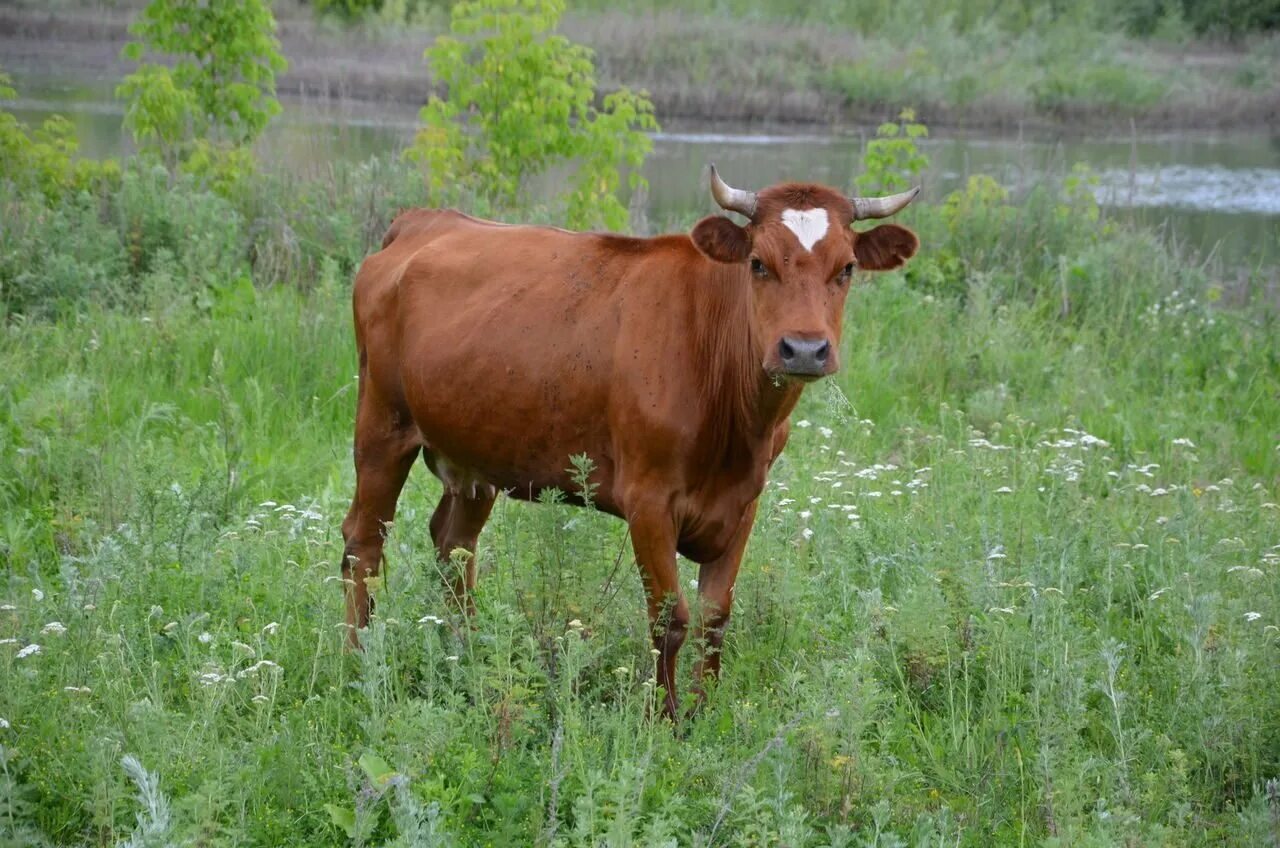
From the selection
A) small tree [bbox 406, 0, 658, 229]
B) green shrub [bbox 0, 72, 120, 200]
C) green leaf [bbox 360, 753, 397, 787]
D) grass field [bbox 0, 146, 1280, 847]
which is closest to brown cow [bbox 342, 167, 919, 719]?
grass field [bbox 0, 146, 1280, 847]

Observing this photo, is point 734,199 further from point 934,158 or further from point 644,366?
point 934,158

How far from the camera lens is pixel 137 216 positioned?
10688mm

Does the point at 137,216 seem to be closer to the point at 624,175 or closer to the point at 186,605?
the point at 186,605

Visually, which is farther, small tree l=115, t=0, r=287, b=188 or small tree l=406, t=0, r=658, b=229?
small tree l=115, t=0, r=287, b=188

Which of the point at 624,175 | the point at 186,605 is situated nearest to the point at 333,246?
the point at 186,605

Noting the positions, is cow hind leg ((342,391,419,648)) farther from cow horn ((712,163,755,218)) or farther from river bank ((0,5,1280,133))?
river bank ((0,5,1280,133))

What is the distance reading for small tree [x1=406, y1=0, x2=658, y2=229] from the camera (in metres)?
11.6

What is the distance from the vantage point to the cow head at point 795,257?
4.95 m

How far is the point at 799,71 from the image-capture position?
1334 inches

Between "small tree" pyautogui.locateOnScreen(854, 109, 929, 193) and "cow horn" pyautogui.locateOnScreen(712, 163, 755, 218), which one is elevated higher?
"cow horn" pyautogui.locateOnScreen(712, 163, 755, 218)

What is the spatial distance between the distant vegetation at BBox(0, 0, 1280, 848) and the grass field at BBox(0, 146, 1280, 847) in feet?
0.07

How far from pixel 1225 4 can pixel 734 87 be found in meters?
16.8

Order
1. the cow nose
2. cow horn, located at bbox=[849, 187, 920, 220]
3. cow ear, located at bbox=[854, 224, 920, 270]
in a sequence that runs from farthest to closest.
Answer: cow ear, located at bbox=[854, 224, 920, 270]
cow horn, located at bbox=[849, 187, 920, 220]
the cow nose

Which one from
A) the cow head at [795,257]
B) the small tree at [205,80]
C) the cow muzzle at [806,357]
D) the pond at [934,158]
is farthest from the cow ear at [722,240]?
the pond at [934,158]
